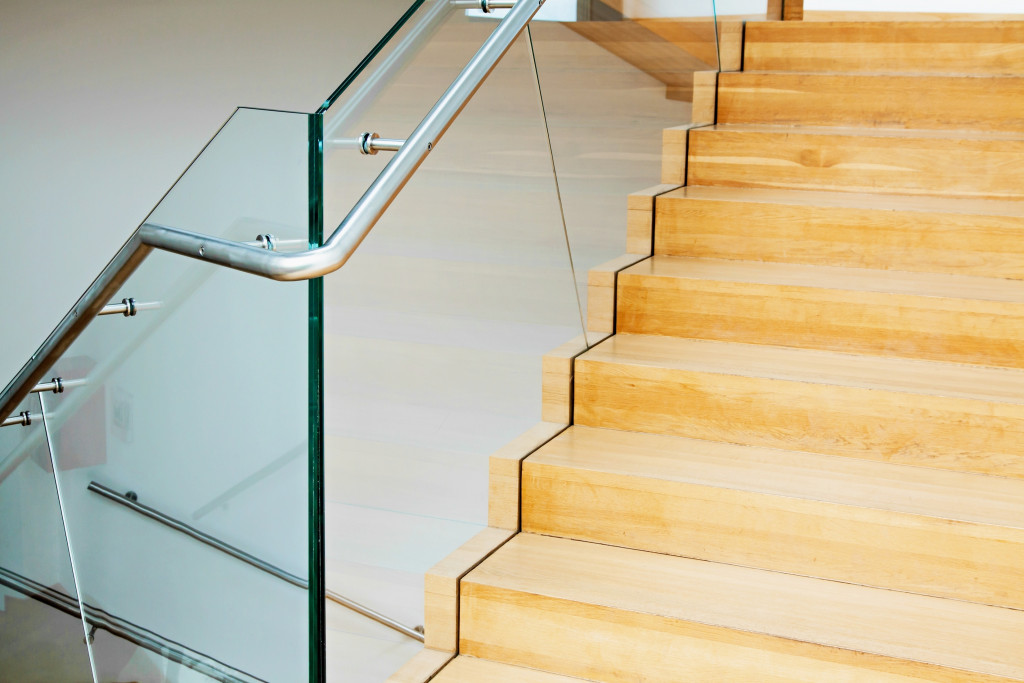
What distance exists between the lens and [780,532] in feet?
5.71

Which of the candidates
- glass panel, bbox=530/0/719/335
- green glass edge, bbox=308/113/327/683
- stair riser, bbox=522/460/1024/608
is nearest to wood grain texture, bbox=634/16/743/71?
glass panel, bbox=530/0/719/335

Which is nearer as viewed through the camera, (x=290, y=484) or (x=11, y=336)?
(x=290, y=484)

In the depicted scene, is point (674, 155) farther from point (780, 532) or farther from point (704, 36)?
point (780, 532)

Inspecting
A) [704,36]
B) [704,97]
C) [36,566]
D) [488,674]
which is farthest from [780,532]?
[704,36]

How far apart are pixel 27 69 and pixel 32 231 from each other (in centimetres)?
68

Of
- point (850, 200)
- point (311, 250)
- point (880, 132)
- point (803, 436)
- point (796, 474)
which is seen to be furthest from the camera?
point (880, 132)

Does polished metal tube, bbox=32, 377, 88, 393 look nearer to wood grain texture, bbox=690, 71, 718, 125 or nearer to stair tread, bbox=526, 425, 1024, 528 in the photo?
stair tread, bbox=526, 425, 1024, 528

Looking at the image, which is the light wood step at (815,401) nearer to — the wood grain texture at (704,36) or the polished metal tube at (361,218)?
the polished metal tube at (361,218)

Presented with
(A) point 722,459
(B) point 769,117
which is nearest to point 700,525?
(A) point 722,459

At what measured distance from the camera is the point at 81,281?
4426mm

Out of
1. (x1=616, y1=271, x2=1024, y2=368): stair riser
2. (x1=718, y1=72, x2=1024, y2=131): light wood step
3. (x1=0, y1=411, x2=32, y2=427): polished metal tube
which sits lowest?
(x1=0, y1=411, x2=32, y2=427): polished metal tube

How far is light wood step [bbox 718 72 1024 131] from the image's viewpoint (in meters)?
2.66

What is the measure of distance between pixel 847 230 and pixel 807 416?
61 centimetres

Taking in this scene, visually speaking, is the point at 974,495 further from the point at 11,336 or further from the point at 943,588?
the point at 11,336
